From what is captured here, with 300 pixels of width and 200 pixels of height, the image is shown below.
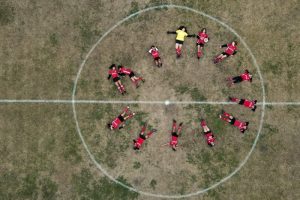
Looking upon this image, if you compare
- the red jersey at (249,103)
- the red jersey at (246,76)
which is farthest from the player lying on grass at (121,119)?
the red jersey at (246,76)

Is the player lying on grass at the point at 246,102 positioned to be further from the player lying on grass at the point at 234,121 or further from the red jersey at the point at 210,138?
the red jersey at the point at 210,138

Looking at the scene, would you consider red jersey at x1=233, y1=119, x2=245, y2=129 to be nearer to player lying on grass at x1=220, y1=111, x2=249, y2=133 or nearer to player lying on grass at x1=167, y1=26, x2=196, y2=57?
player lying on grass at x1=220, y1=111, x2=249, y2=133

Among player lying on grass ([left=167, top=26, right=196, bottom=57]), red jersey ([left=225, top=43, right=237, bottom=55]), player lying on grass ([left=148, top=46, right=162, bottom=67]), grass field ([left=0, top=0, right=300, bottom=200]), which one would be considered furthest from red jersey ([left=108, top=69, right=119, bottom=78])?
red jersey ([left=225, top=43, right=237, bottom=55])

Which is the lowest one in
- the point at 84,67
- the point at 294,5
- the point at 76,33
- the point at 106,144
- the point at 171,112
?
the point at 106,144

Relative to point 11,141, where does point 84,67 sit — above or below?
above

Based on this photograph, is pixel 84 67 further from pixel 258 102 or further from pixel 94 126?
pixel 258 102

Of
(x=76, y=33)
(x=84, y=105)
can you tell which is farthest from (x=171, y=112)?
(x=76, y=33)

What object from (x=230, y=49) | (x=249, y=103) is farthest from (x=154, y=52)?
(x=249, y=103)
